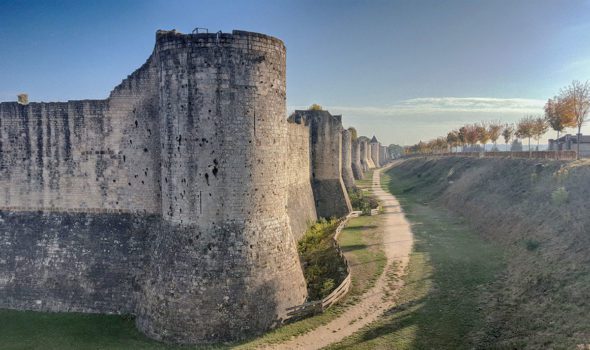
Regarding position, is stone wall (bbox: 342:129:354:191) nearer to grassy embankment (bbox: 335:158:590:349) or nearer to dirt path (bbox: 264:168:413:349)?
grassy embankment (bbox: 335:158:590:349)

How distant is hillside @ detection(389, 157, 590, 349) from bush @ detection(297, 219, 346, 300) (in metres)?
5.87

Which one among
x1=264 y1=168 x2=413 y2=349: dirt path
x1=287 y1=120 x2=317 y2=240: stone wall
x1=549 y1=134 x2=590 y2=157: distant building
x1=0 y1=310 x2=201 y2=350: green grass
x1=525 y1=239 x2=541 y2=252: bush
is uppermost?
x1=549 y1=134 x2=590 y2=157: distant building

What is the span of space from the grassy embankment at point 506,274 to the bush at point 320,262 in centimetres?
307

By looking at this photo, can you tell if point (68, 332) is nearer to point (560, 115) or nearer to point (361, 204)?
point (361, 204)

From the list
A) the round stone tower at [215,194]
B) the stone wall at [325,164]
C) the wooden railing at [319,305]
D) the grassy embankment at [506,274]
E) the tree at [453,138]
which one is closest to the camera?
the grassy embankment at [506,274]

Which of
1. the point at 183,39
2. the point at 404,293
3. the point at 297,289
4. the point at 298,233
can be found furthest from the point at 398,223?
the point at 183,39

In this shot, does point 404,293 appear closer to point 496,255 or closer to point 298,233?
point 496,255

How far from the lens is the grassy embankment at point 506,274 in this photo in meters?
12.1

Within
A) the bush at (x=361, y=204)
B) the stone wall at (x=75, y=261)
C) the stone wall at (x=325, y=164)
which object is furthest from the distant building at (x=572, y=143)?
the stone wall at (x=75, y=261)

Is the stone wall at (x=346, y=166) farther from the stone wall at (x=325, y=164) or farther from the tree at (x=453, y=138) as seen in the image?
the tree at (x=453, y=138)

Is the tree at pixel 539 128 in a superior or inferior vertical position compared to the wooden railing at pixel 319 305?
superior

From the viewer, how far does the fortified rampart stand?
42.2 feet

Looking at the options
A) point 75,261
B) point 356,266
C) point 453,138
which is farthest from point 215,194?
point 453,138

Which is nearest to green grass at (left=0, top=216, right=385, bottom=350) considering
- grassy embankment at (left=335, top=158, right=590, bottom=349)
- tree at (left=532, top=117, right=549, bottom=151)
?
grassy embankment at (left=335, top=158, right=590, bottom=349)
